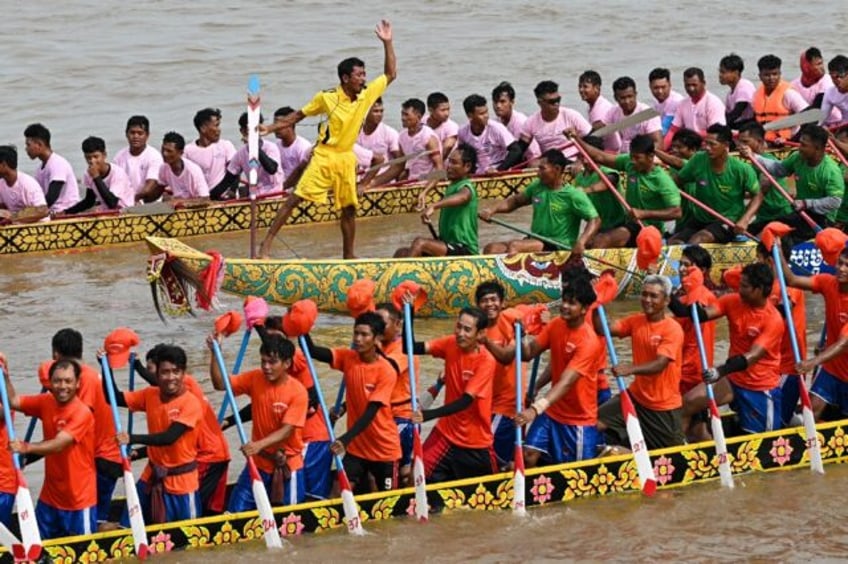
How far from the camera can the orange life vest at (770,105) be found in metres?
18.7

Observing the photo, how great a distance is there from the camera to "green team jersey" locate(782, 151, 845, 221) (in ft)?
46.1

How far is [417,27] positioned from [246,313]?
18.7 m

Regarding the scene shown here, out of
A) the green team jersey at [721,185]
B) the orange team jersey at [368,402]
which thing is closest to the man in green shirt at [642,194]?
the green team jersey at [721,185]

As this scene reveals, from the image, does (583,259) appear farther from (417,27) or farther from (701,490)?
(417,27)

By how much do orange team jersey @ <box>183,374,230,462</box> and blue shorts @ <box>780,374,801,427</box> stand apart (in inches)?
129

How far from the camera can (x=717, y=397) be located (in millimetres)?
10914

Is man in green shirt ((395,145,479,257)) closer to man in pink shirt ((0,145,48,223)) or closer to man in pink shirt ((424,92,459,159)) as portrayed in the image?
man in pink shirt ((0,145,48,223))

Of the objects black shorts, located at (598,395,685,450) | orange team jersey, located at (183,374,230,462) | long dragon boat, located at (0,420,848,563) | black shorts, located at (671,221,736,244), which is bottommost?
long dragon boat, located at (0,420,848,563)

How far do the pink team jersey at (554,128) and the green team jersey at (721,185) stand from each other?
339 centimetres

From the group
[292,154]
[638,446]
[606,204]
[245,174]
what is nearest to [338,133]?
[606,204]

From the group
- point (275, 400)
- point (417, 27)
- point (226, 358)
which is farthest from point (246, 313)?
point (417, 27)

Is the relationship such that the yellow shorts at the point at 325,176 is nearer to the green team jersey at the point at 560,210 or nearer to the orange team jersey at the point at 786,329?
the green team jersey at the point at 560,210

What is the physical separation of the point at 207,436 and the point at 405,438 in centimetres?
123

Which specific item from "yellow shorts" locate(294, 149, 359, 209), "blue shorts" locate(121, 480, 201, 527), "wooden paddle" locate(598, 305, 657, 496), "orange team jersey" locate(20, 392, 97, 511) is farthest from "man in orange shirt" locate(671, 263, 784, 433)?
"yellow shorts" locate(294, 149, 359, 209)
